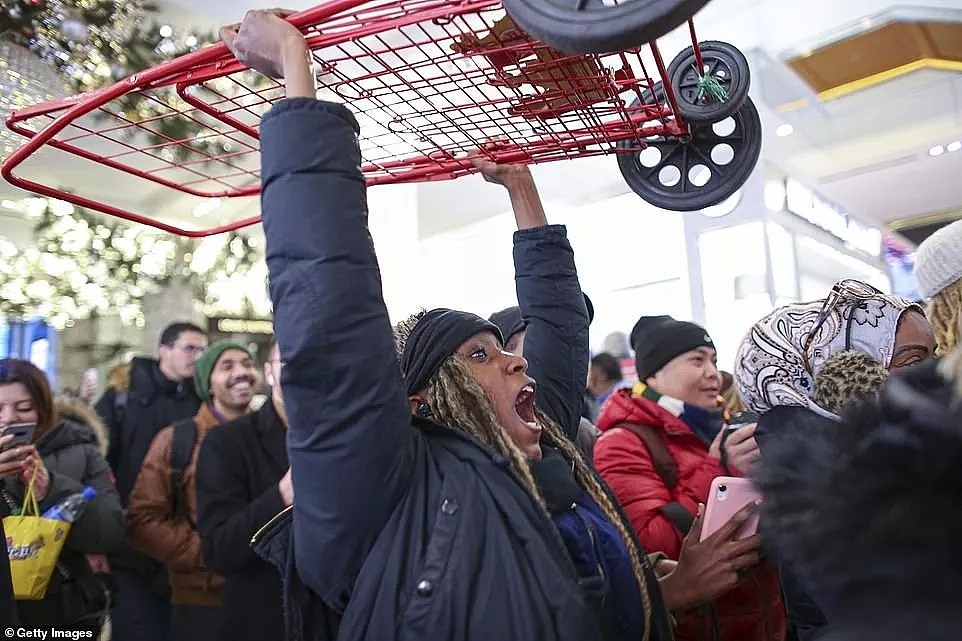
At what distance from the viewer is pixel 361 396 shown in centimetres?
88

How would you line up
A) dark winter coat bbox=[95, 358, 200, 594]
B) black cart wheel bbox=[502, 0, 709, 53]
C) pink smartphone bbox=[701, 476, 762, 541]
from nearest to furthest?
1. black cart wheel bbox=[502, 0, 709, 53]
2. pink smartphone bbox=[701, 476, 762, 541]
3. dark winter coat bbox=[95, 358, 200, 594]

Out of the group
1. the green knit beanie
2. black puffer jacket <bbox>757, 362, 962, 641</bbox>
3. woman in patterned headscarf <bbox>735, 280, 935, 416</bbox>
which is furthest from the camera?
the green knit beanie

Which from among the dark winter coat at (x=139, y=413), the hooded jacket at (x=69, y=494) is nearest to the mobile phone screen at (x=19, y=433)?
the hooded jacket at (x=69, y=494)

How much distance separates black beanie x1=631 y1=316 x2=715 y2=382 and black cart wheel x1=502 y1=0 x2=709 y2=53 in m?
1.47

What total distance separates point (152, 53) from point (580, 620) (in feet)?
9.33

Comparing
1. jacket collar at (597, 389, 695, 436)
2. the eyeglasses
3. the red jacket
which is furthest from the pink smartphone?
jacket collar at (597, 389, 695, 436)

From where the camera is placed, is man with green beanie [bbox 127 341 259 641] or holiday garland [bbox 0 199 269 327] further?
holiday garland [bbox 0 199 269 327]

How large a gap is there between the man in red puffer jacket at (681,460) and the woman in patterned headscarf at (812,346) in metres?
0.10

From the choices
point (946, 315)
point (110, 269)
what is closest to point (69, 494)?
point (946, 315)

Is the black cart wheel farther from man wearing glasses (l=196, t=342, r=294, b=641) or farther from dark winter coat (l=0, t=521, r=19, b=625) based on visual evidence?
dark winter coat (l=0, t=521, r=19, b=625)

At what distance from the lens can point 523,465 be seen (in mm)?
1057

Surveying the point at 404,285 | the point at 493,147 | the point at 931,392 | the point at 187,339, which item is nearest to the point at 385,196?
the point at 404,285

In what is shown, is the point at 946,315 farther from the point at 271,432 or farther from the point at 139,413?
the point at 139,413

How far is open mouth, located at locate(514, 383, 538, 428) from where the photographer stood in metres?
1.23
